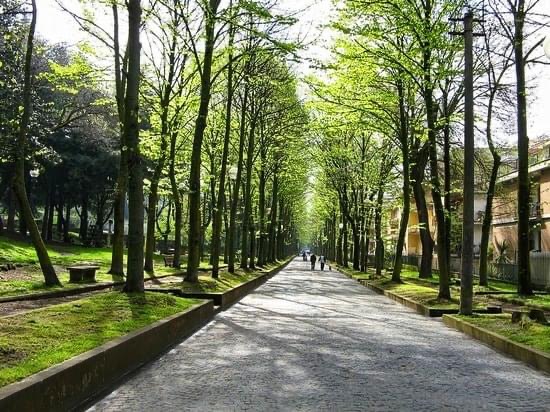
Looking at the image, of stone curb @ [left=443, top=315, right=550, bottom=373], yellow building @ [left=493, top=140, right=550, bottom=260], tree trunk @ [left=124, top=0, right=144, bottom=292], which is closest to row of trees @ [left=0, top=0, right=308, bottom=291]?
tree trunk @ [left=124, top=0, right=144, bottom=292]

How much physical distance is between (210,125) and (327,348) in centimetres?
2728

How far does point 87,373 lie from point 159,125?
21831 mm

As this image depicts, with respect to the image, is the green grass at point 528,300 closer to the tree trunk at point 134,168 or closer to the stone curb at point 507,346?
the stone curb at point 507,346

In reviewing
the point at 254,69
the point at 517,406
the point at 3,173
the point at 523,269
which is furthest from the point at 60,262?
the point at 517,406

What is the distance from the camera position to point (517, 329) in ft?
39.3

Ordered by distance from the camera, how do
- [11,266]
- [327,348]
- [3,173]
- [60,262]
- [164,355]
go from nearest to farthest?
[164,355] → [327,348] → [11,266] → [60,262] → [3,173]

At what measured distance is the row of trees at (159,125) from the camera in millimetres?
16938

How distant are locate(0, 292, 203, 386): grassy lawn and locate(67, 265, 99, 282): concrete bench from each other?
7146 millimetres

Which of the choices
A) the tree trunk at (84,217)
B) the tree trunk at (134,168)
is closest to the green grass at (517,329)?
the tree trunk at (134,168)

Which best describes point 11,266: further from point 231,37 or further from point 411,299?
point 411,299

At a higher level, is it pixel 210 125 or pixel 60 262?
pixel 210 125

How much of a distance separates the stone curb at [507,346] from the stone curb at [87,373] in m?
5.70

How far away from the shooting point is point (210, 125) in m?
36.5

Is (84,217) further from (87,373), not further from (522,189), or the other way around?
(87,373)
